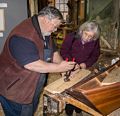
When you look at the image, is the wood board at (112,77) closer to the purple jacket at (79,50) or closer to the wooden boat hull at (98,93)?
the wooden boat hull at (98,93)

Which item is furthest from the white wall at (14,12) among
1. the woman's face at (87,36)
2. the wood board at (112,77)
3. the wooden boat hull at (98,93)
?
the wooden boat hull at (98,93)

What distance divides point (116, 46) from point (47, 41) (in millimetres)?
3894

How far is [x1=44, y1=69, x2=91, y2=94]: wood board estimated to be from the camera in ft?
6.14

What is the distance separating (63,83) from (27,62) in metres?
0.40

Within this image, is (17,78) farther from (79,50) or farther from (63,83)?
(79,50)

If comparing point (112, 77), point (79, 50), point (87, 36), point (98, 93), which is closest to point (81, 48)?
point (79, 50)

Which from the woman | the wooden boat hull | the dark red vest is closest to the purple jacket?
the woman

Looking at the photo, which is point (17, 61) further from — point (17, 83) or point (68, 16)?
point (68, 16)

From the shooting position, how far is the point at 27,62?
5.62 feet

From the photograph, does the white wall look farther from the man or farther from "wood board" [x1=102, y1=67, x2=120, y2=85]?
"wood board" [x1=102, y1=67, x2=120, y2=85]

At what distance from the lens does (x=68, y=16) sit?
719cm

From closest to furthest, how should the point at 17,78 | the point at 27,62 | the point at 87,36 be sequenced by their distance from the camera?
1. the point at 27,62
2. the point at 17,78
3. the point at 87,36

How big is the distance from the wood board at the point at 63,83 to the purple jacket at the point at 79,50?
1.39 feet

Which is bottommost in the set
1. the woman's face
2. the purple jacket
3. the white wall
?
the purple jacket
